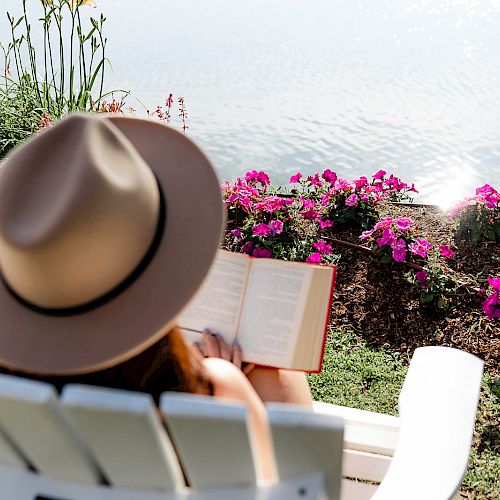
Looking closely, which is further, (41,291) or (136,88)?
(136,88)

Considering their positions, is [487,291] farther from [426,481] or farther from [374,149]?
[374,149]

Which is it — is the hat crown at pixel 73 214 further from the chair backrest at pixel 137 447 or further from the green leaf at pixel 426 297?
the green leaf at pixel 426 297

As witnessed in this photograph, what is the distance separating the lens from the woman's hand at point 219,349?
177 cm

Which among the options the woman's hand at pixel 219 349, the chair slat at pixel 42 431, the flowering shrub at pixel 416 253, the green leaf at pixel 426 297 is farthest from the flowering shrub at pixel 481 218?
the chair slat at pixel 42 431

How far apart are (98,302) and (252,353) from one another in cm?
74

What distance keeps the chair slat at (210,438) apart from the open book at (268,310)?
778 mm

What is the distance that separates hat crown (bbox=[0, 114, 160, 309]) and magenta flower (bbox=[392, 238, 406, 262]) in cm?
247

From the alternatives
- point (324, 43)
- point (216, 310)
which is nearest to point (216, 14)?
point (324, 43)

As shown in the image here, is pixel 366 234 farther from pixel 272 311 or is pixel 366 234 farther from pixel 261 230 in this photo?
pixel 272 311

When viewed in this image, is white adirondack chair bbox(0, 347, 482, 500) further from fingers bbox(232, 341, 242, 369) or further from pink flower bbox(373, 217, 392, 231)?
pink flower bbox(373, 217, 392, 231)

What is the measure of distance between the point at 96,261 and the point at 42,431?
0.27 m

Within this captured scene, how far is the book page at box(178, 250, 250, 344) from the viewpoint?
6.11 ft

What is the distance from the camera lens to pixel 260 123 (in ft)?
21.8

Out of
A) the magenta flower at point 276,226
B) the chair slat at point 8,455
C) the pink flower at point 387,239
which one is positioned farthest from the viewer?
the magenta flower at point 276,226
